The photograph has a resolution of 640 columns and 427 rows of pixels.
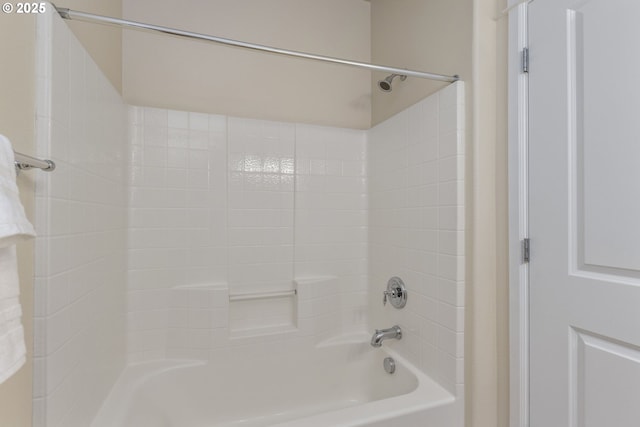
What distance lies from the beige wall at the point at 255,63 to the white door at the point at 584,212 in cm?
117

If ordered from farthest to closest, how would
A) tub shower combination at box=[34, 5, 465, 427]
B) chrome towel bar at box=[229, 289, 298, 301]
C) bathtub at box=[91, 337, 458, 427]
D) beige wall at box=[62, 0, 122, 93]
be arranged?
1. chrome towel bar at box=[229, 289, 298, 301]
2. bathtub at box=[91, 337, 458, 427]
3. beige wall at box=[62, 0, 122, 93]
4. tub shower combination at box=[34, 5, 465, 427]

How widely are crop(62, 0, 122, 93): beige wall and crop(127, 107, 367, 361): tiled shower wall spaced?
0.79 feet

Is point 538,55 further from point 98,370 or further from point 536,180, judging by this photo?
point 98,370

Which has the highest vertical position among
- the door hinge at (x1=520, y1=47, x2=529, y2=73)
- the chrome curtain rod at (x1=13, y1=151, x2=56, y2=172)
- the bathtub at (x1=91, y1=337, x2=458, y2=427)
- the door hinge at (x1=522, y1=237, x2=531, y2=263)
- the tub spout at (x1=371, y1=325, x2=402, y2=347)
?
the door hinge at (x1=520, y1=47, x2=529, y2=73)

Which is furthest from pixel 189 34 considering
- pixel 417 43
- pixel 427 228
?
pixel 427 228

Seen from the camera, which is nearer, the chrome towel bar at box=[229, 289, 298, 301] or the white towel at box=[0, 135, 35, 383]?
the white towel at box=[0, 135, 35, 383]

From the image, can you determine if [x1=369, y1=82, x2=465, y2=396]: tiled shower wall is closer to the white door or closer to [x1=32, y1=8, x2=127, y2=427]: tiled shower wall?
the white door

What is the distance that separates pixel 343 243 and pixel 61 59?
156 centimetres

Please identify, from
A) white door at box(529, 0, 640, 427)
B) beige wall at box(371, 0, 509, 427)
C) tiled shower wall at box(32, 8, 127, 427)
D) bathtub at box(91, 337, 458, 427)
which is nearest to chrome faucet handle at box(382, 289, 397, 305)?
bathtub at box(91, 337, 458, 427)

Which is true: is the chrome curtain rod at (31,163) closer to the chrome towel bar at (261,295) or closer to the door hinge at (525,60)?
the chrome towel bar at (261,295)

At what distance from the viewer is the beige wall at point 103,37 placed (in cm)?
110

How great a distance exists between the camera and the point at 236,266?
5.79 ft

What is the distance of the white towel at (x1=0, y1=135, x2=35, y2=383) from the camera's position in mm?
510

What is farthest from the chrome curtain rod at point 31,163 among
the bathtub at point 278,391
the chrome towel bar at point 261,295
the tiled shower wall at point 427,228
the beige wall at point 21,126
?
the tiled shower wall at point 427,228
